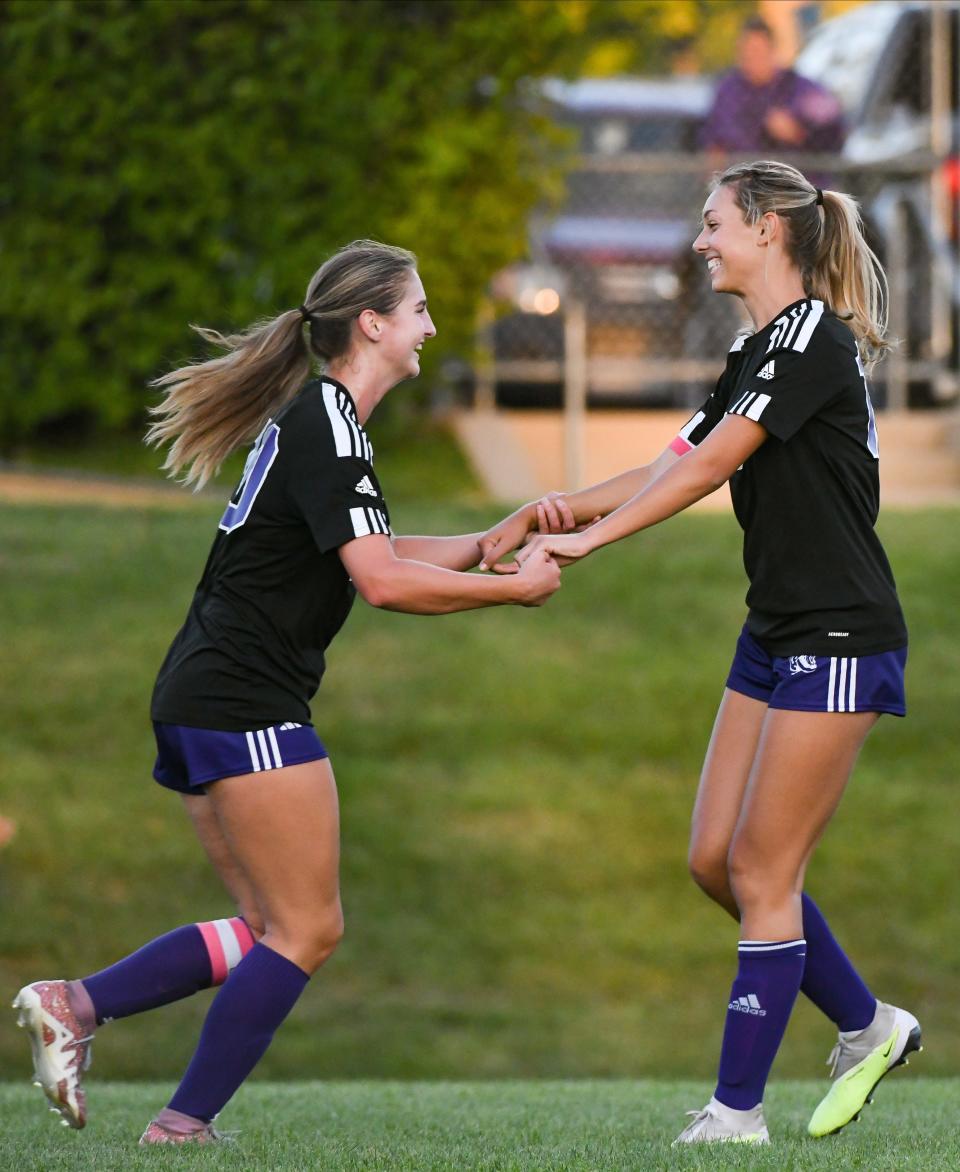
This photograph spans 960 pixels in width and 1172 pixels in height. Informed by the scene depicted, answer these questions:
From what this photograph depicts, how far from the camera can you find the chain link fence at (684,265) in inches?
516

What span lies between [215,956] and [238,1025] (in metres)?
0.35

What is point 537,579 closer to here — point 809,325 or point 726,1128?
point 809,325

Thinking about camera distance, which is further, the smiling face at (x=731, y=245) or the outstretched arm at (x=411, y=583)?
the smiling face at (x=731, y=245)

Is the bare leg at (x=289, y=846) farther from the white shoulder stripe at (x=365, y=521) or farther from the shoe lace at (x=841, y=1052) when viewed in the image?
the shoe lace at (x=841, y=1052)

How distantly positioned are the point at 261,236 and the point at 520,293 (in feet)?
7.67

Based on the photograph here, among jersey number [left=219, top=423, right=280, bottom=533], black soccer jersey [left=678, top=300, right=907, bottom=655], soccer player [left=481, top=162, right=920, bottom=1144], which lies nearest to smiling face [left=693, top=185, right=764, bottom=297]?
soccer player [left=481, top=162, right=920, bottom=1144]

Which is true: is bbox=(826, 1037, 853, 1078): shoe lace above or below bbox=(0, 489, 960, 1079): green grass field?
above

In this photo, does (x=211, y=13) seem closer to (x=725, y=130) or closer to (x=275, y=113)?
(x=275, y=113)

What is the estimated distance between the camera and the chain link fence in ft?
43.0

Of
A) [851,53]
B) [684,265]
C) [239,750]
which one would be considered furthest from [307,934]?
[851,53]

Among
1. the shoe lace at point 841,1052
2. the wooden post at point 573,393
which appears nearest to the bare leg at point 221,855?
the shoe lace at point 841,1052

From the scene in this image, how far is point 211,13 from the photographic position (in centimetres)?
1120

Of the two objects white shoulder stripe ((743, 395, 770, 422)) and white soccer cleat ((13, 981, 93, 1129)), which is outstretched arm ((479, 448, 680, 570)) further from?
white soccer cleat ((13, 981, 93, 1129))

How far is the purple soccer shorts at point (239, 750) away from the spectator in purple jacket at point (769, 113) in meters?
9.25
